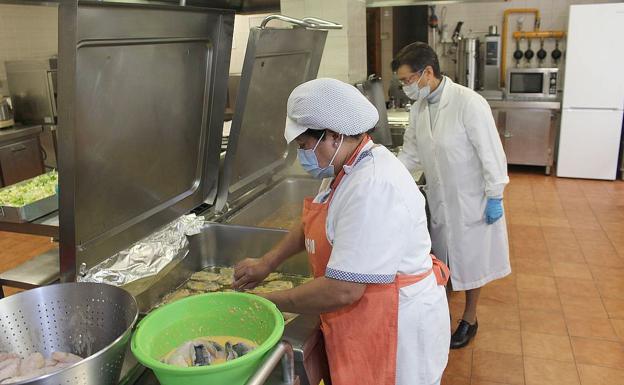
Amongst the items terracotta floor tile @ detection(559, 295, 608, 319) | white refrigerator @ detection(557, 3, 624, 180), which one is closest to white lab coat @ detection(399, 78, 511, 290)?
terracotta floor tile @ detection(559, 295, 608, 319)

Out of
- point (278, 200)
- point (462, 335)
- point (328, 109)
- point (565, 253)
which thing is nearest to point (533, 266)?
point (565, 253)

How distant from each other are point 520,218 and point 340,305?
347 centimetres

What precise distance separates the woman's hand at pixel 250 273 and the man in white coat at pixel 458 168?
114cm

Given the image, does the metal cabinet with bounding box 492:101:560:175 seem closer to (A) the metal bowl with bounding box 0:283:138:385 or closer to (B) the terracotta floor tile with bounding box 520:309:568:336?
(B) the terracotta floor tile with bounding box 520:309:568:336

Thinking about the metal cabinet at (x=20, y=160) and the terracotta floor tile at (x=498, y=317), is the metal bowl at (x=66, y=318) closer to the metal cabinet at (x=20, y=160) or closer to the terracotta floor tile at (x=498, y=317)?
the terracotta floor tile at (x=498, y=317)

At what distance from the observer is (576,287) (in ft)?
10.2

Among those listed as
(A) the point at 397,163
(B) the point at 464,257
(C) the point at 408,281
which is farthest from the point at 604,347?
(A) the point at 397,163

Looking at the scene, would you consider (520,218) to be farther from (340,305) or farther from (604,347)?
(340,305)

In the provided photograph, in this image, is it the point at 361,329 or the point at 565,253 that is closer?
the point at 361,329

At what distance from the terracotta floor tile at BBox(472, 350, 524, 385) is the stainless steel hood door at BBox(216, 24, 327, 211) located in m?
1.35

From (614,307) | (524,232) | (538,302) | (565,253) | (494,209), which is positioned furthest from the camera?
(524,232)

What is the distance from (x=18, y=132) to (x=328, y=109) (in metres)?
4.16

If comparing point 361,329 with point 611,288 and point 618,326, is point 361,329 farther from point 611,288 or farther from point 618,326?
point 611,288

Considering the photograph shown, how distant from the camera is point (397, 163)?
1.27m
